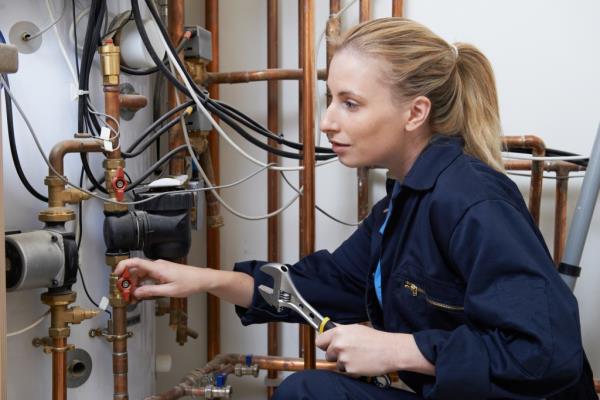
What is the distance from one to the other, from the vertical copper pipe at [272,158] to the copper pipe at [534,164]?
531mm

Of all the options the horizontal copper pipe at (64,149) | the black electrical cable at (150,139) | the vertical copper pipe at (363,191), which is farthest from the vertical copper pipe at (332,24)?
the horizontal copper pipe at (64,149)

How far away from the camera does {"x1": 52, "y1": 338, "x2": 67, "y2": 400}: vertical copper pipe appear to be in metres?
1.01

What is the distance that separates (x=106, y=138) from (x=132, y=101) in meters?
0.11

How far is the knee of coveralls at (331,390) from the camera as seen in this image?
0.92 metres

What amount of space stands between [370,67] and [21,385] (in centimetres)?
70

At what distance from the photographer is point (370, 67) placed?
3.02ft

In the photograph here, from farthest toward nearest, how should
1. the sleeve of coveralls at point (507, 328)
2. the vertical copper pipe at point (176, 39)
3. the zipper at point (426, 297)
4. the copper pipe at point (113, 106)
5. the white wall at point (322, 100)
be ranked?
1. the vertical copper pipe at point (176, 39)
2. the white wall at point (322, 100)
3. the copper pipe at point (113, 106)
4. the zipper at point (426, 297)
5. the sleeve of coveralls at point (507, 328)

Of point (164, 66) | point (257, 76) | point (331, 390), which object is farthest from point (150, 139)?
point (331, 390)

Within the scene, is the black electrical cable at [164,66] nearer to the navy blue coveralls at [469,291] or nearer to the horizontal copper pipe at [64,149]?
the horizontal copper pipe at [64,149]

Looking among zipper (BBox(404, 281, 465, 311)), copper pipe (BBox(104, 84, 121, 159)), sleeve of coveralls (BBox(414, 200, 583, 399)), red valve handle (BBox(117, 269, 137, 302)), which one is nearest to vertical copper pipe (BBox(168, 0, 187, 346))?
copper pipe (BBox(104, 84, 121, 159))

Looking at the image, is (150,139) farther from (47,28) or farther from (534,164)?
(534,164)

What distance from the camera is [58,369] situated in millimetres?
1010

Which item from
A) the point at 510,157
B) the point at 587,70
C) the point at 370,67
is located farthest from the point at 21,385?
the point at 587,70

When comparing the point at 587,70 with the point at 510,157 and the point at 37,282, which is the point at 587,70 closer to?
the point at 510,157
